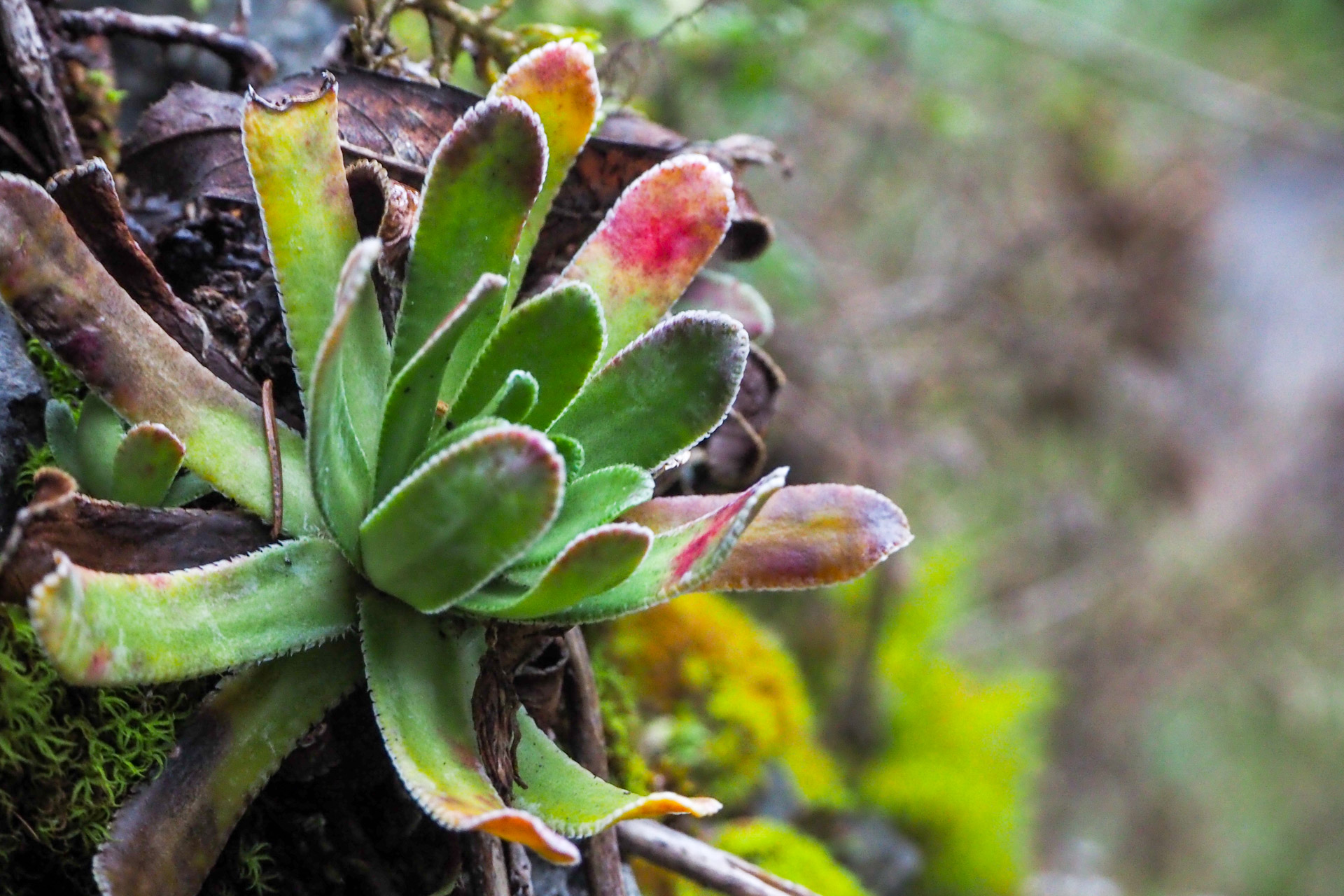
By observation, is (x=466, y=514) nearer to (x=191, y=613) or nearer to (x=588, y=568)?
(x=588, y=568)

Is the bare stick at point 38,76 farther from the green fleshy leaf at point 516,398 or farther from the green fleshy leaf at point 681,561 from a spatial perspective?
the green fleshy leaf at point 681,561

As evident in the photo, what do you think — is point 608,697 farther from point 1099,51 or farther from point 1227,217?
point 1227,217

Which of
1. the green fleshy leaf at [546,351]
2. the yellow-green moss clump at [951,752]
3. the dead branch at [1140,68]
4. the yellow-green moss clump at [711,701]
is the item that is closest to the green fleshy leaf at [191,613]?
the green fleshy leaf at [546,351]

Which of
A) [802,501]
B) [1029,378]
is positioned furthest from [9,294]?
[1029,378]

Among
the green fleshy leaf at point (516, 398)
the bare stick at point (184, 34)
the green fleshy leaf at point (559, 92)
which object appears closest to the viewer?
the green fleshy leaf at point (516, 398)

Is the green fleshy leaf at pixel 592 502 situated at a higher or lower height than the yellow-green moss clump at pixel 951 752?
higher

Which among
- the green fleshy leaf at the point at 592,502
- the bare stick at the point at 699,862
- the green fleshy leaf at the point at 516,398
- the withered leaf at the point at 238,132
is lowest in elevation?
the bare stick at the point at 699,862
